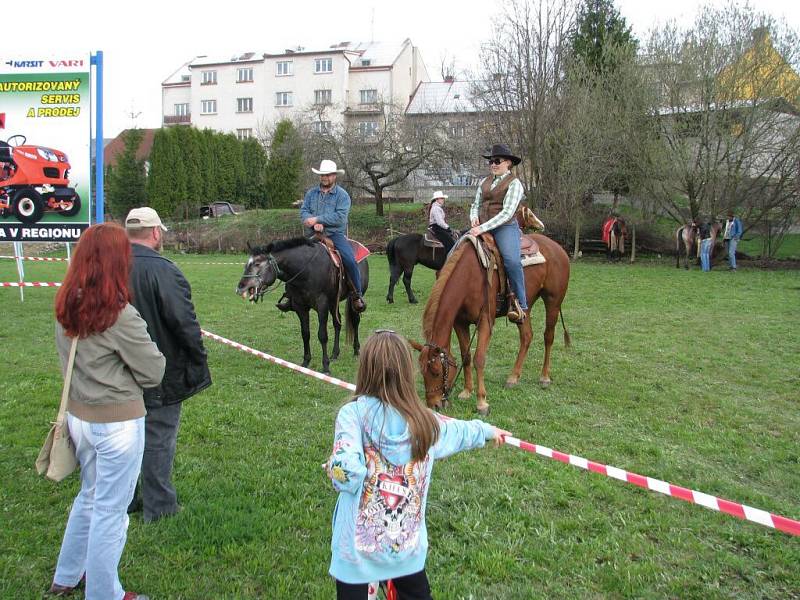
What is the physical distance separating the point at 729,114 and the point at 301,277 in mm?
19445

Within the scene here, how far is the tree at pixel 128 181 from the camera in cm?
3744

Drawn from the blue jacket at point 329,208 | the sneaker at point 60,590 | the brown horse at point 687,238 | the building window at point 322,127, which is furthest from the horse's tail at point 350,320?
the building window at point 322,127

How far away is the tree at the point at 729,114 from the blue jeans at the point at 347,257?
57.7 feet

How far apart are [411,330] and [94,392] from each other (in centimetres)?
853

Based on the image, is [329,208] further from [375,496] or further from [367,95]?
[367,95]

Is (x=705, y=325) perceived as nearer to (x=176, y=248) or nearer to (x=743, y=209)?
(x=743, y=209)

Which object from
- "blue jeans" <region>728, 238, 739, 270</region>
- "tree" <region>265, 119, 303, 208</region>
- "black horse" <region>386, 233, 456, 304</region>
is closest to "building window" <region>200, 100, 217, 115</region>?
"tree" <region>265, 119, 303, 208</region>

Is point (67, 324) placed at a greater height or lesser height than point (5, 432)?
greater

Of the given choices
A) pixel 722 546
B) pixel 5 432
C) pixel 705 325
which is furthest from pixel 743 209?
pixel 5 432

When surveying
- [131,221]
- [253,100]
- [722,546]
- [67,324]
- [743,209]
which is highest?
[253,100]

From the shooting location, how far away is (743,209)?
23.2 metres

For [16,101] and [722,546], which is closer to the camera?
[722,546]

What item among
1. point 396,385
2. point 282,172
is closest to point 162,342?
point 396,385

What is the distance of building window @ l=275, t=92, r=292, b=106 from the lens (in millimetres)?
58094
